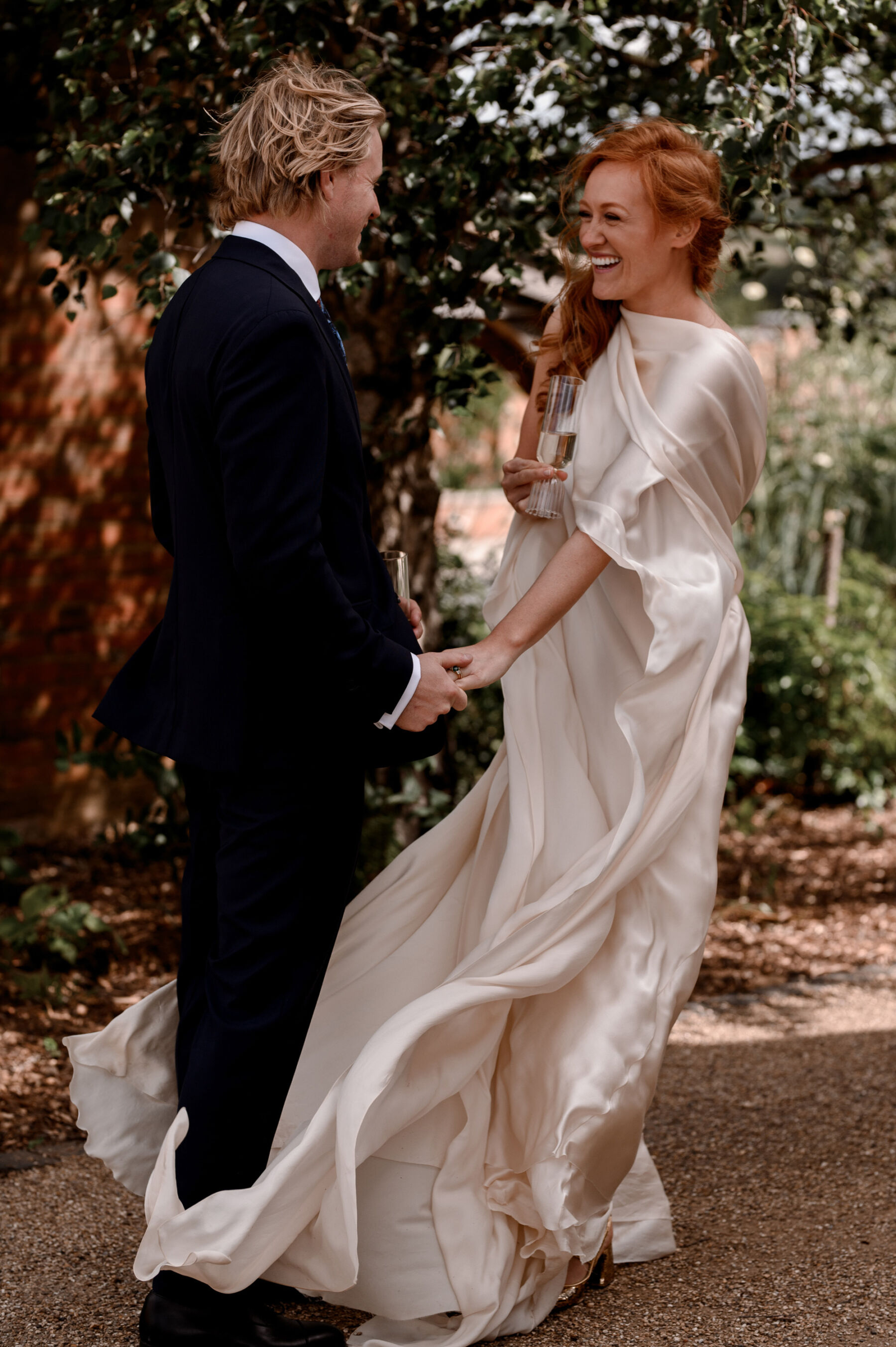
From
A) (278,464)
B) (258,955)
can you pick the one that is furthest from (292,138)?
(258,955)

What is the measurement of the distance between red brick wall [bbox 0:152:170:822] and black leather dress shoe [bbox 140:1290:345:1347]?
12.2ft

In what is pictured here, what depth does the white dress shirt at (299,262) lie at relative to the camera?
2133 millimetres

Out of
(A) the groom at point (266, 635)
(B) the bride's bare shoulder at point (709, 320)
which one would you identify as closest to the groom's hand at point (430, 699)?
(A) the groom at point (266, 635)

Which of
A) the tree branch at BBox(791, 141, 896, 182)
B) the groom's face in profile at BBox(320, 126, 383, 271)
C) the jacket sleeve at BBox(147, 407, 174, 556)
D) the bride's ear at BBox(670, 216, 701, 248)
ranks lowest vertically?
the jacket sleeve at BBox(147, 407, 174, 556)

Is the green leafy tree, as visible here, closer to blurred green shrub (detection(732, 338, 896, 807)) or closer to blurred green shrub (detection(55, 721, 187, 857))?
blurred green shrub (detection(55, 721, 187, 857))

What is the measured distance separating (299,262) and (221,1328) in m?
1.77

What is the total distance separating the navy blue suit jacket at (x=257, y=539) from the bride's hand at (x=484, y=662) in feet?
0.45

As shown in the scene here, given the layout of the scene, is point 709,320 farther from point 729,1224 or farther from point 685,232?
point 729,1224

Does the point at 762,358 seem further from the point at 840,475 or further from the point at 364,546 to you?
the point at 364,546

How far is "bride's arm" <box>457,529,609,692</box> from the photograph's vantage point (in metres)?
2.44

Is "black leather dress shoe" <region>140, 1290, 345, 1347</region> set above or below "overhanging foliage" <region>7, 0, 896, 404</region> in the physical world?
below

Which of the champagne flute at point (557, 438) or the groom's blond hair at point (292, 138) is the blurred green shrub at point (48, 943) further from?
the groom's blond hair at point (292, 138)

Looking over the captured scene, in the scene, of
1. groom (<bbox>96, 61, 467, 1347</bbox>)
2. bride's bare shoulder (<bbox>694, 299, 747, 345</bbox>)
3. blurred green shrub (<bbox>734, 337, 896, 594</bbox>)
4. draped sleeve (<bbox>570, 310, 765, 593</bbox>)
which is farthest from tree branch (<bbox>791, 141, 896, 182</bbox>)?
groom (<bbox>96, 61, 467, 1347</bbox>)

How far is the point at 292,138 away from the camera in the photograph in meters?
2.07
